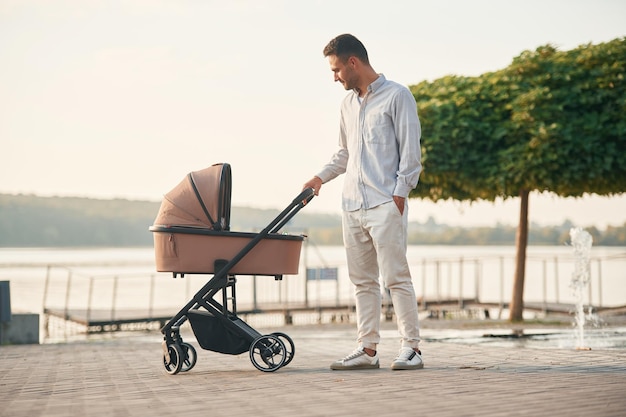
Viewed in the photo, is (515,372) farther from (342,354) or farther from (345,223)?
(342,354)

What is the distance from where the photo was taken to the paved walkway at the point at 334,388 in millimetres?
4188

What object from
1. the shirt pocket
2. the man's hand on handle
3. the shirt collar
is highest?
the shirt collar

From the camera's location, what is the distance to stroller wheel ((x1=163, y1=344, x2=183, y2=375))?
6.06 metres

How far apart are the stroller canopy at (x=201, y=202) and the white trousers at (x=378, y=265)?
82cm

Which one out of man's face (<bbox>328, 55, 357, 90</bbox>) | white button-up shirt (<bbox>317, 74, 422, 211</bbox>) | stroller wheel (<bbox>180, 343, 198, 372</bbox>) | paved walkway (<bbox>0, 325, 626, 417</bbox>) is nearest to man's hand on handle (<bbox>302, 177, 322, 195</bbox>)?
white button-up shirt (<bbox>317, 74, 422, 211</bbox>)

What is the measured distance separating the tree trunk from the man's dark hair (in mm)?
9754

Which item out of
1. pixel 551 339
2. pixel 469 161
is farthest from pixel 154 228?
pixel 469 161

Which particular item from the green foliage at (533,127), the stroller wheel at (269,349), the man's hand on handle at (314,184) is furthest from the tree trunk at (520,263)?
the stroller wheel at (269,349)

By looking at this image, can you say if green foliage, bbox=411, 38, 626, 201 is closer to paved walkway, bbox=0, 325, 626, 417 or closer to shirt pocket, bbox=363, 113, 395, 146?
paved walkway, bbox=0, 325, 626, 417

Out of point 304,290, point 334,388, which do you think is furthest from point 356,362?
point 304,290

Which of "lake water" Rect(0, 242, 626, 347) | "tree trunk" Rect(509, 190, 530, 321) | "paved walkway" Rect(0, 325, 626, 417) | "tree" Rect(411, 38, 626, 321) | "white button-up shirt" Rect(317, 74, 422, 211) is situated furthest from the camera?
"lake water" Rect(0, 242, 626, 347)

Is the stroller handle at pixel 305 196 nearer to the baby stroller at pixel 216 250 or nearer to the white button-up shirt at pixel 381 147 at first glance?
the baby stroller at pixel 216 250

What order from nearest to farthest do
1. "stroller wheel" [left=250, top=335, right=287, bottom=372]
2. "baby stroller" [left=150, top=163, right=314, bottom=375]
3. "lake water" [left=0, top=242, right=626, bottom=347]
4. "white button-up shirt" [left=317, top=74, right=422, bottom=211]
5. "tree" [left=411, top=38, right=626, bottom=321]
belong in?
"white button-up shirt" [left=317, top=74, right=422, bottom=211]
"baby stroller" [left=150, top=163, right=314, bottom=375]
"stroller wheel" [left=250, top=335, right=287, bottom=372]
"tree" [left=411, top=38, right=626, bottom=321]
"lake water" [left=0, top=242, right=626, bottom=347]

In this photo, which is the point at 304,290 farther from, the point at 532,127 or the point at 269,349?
the point at 269,349
